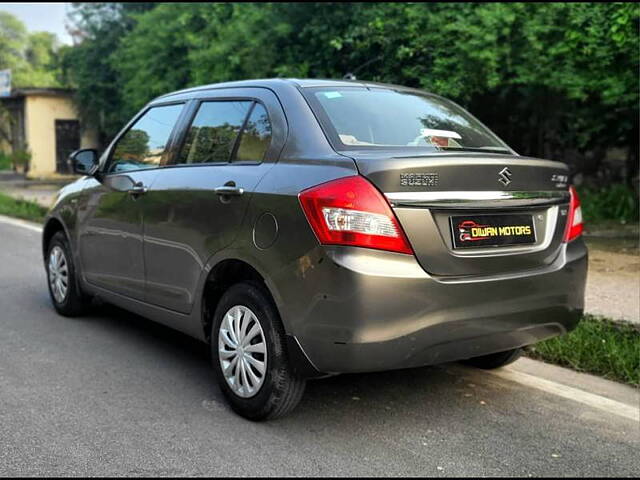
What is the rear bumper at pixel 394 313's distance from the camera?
328cm

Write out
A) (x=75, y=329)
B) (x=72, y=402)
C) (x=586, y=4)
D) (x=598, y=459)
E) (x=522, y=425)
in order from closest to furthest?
(x=598, y=459) → (x=522, y=425) → (x=72, y=402) → (x=75, y=329) → (x=586, y=4)

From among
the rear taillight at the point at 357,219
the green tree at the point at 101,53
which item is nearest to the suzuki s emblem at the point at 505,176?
the rear taillight at the point at 357,219

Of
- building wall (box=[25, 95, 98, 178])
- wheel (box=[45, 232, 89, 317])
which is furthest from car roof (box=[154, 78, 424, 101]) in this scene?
building wall (box=[25, 95, 98, 178])

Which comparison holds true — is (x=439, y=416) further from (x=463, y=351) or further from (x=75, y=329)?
(x=75, y=329)

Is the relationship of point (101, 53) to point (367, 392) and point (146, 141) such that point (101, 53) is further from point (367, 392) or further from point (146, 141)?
point (367, 392)

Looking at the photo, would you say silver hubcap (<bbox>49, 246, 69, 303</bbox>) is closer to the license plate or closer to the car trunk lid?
the car trunk lid

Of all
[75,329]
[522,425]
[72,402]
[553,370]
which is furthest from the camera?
[75,329]

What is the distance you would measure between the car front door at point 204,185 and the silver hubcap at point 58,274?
1.61 m

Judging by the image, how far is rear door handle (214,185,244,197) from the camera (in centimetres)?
390

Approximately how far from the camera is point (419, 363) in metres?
3.47

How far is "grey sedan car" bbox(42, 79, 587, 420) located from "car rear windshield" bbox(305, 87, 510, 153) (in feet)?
0.04

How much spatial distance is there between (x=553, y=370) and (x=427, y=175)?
2030mm

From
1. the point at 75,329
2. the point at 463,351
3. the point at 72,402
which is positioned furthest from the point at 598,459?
the point at 75,329

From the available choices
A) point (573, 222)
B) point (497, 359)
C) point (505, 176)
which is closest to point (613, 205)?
point (497, 359)
